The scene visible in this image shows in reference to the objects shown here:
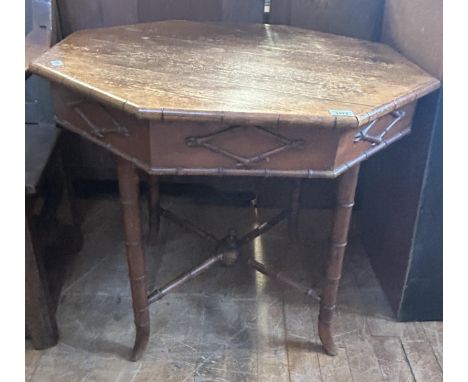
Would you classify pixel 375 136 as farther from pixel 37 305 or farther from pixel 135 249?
pixel 37 305

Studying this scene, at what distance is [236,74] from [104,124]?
10.2 inches

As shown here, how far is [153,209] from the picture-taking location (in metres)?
1.44

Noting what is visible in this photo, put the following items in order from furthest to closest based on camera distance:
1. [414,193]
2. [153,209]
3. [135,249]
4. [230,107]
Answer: [153,209]
[414,193]
[135,249]
[230,107]

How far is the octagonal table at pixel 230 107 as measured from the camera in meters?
0.76

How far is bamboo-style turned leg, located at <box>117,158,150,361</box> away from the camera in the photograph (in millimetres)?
897

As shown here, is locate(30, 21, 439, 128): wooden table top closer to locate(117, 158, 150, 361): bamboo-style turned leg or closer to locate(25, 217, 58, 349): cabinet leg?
locate(117, 158, 150, 361): bamboo-style turned leg

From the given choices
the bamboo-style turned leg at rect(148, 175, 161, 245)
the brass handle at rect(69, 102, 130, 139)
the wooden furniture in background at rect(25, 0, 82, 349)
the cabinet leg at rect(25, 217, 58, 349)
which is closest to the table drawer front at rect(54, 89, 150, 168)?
the brass handle at rect(69, 102, 130, 139)

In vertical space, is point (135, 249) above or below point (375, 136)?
below

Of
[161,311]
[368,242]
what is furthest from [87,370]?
[368,242]

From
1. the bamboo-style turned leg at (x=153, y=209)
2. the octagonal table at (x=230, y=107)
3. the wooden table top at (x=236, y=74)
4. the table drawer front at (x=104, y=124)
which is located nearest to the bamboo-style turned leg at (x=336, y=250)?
the octagonal table at (x=230, y=107)

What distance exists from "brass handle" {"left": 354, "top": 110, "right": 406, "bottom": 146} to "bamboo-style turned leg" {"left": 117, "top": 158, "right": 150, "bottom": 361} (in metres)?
0.40

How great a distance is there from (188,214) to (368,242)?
589 mm

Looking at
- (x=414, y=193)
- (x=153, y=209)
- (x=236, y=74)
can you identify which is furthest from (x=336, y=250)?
(x=153, y=209)

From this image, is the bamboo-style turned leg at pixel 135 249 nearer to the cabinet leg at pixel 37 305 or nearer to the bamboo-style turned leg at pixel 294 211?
the cabinet leg at pixel 37 305
